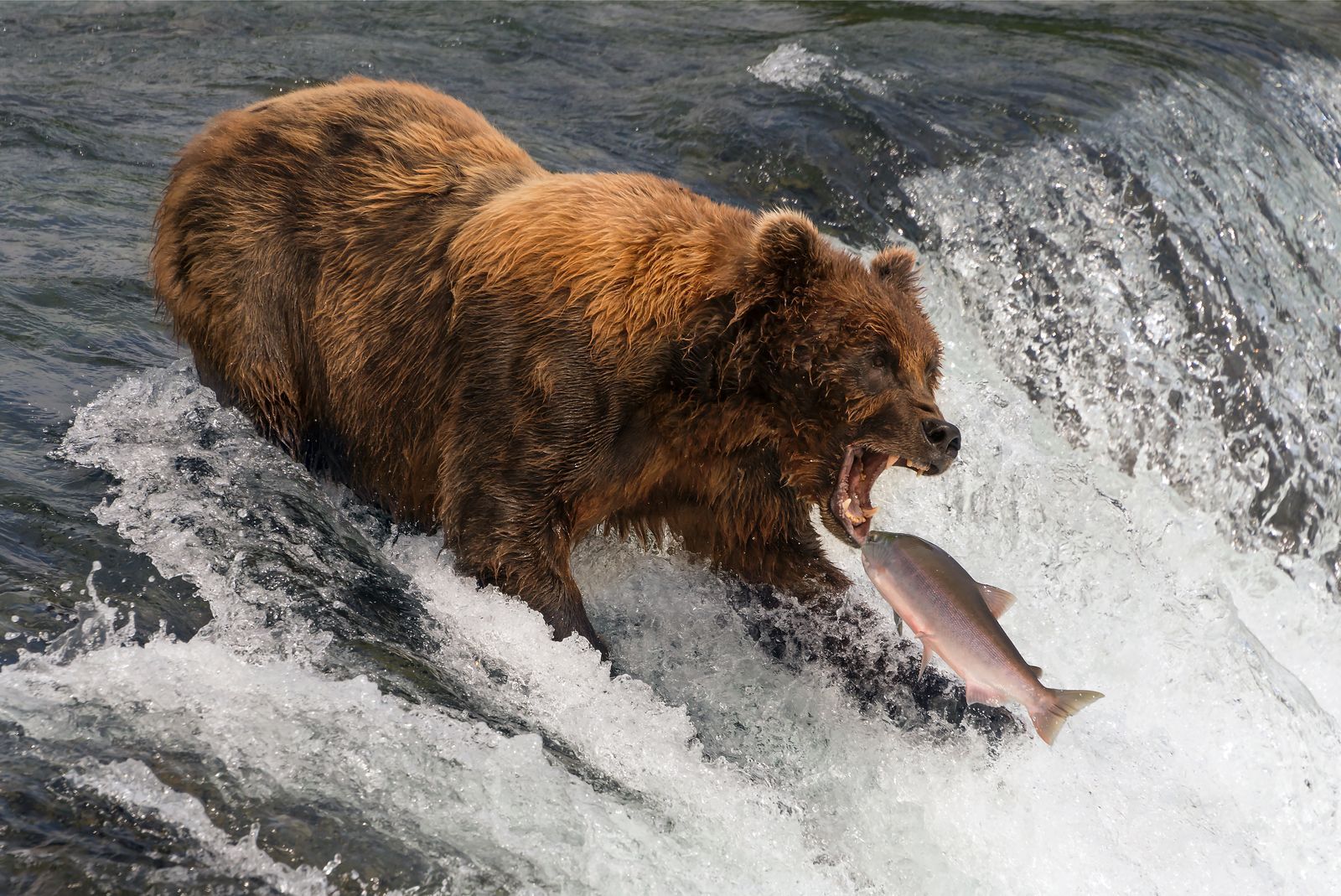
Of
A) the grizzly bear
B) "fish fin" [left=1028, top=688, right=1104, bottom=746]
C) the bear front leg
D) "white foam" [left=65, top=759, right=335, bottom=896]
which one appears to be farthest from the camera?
the bear front leg

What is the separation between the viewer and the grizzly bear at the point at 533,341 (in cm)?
420

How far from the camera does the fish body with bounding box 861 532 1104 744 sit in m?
3.90

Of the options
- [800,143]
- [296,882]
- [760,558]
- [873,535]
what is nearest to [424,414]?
[760,558]

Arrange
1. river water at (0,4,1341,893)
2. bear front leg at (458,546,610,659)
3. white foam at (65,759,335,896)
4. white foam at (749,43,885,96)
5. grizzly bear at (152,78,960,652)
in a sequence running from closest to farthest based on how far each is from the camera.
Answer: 1. white foam at (65,759,335,896)
2. river water at (0,4,1341,893)
3. grizzly bear at (152,78,960,652)
4. bear front leg at (458,546,610,659)
5. white foam at (749,43,885,96)

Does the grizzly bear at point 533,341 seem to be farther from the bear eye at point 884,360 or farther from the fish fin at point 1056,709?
the fish fin at point 1056,709

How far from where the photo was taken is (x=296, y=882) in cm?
306

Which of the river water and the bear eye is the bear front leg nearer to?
the river water

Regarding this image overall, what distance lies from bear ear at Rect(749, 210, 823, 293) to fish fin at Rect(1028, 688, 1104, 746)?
135cm

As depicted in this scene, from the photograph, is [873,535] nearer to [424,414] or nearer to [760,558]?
[760,558]

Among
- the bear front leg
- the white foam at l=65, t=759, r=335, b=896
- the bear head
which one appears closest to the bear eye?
the bear head

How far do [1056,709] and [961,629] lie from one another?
33 cm

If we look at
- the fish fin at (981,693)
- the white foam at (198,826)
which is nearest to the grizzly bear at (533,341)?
the fish fin at (981,693)

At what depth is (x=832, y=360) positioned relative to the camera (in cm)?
414

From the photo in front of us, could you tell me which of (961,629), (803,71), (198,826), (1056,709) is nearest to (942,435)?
(961,629)
